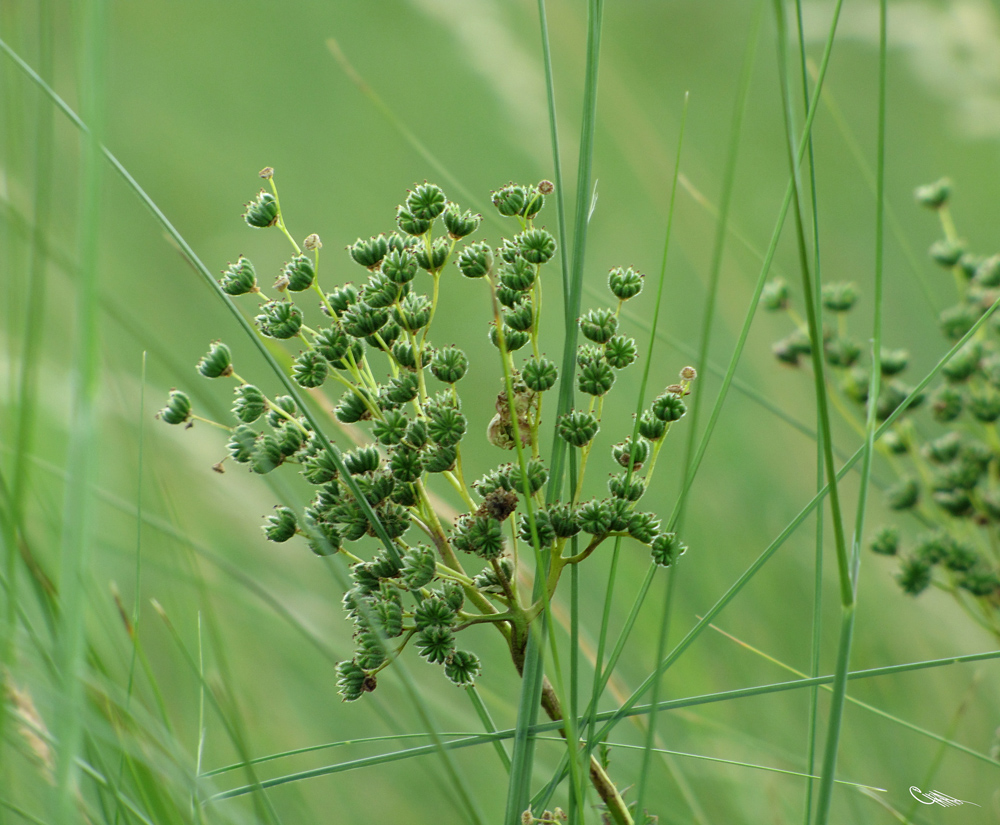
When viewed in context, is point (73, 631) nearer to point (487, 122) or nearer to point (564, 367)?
point (564, 367)

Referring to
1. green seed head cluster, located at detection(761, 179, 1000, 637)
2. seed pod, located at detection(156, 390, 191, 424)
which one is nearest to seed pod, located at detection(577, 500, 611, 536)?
seed pod, located at detection(156, 390, 191, 424)

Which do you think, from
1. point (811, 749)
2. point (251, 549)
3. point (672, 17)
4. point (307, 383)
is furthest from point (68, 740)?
point (672, 17)

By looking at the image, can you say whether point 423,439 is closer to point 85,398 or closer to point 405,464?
point 405,464

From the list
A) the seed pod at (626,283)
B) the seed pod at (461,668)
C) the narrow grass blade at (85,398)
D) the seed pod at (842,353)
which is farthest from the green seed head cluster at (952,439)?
the narrow grass blade at (85,398)

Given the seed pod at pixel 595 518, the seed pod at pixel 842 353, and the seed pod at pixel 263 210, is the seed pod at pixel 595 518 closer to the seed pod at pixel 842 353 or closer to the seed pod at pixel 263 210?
the seed pod at pixel 263 210

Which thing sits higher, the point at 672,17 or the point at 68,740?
the point at 672,17

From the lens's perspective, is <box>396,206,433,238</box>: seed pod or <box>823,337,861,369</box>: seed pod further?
<box>823,337,861,369</box>: seed pod

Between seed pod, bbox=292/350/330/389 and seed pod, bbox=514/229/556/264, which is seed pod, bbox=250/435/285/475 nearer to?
seed pod, bbox=292/350/330/389

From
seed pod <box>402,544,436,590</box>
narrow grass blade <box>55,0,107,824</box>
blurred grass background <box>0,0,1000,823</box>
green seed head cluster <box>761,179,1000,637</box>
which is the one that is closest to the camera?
narrow grass blade <box>55,0,107,824</box>
